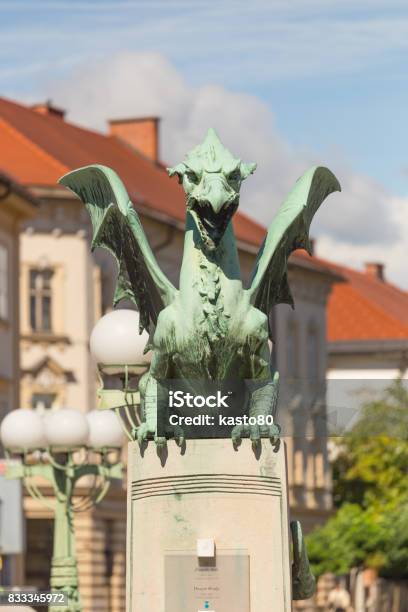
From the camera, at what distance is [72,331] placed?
51.9 meters

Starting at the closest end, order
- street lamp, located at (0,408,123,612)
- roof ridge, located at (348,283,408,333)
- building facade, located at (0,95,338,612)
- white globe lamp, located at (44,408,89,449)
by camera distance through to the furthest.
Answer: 1. street lamp, located at (0,408,123,612)
2. white globe lamp, located at (44,408,89,449)
3. building facade, located at (0,95,338,612)
4. roof ridge, located at (348,283,408,333)

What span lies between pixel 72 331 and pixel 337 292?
119 feet

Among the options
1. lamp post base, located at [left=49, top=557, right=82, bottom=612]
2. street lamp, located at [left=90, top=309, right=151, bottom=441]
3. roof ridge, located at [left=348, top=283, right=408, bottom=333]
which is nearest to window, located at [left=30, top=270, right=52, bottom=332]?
lamp post base, located at [left=49, top=557, right=82, bottom=612]

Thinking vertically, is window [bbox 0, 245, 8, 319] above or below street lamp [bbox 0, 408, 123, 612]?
above

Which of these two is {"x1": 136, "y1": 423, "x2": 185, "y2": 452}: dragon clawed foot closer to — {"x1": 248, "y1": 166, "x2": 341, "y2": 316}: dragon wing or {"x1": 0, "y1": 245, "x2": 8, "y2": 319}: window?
{"x1": 248, "y1": 166, "x2": 341, "y2": 316}: dragon wing

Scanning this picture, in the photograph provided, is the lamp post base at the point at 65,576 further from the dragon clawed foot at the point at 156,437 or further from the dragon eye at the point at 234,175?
the dragon eye at the point at 234,175

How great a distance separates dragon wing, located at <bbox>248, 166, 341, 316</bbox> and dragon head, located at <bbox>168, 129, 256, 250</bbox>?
1.38 ft

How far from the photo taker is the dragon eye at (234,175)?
10.5m

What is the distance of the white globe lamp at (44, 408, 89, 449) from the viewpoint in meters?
19.2

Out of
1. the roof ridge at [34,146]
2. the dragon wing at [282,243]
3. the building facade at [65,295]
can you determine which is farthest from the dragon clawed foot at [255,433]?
the roof ridge at [34,146]

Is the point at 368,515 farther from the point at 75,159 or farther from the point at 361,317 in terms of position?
the point at 361,317

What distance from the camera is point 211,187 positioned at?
1038 cm

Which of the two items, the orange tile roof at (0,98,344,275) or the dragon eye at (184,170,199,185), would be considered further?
the orange tile roof at (0,98,344,275)
